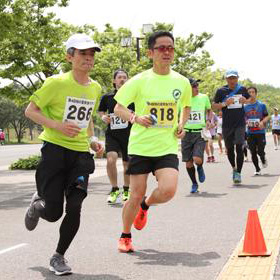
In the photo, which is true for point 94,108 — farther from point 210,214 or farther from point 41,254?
point 210,214

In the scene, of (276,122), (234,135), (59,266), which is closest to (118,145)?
(234,135)

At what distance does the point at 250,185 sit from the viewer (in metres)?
11.5

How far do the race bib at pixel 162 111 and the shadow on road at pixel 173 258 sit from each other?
111cm

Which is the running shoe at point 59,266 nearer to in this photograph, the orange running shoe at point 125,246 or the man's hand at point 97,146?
the orange running shoe at point 125,246

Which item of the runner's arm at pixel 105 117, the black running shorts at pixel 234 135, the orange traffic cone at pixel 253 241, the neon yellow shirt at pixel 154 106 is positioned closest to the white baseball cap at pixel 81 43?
the neon yellow shirt at pixel 154 106

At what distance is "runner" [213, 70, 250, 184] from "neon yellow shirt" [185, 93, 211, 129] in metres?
0.55

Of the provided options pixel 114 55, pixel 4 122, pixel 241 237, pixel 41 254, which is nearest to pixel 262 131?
pixel 241 237

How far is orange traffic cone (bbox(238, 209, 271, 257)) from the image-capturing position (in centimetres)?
530

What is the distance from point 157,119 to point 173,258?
3.87 feet

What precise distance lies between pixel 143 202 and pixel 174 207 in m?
2.88

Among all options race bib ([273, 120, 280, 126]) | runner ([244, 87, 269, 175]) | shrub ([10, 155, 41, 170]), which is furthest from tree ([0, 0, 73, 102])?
race bib ([273, 120, 280, 126])

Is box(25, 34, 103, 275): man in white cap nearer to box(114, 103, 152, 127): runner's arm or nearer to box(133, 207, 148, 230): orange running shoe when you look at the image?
box(114, 103, 152, 127): runner's arm

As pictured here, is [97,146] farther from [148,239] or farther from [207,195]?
[207,195]

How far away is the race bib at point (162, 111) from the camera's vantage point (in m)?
5.55
